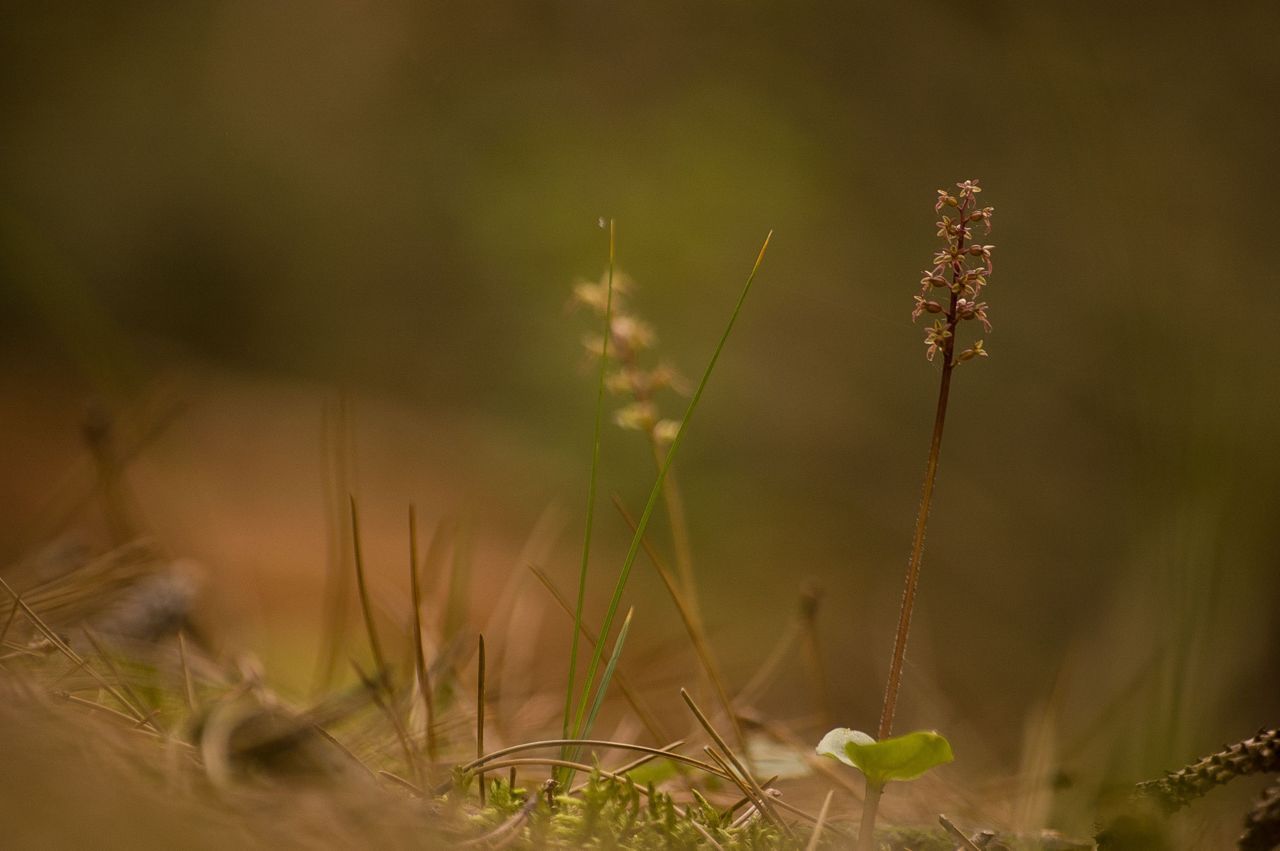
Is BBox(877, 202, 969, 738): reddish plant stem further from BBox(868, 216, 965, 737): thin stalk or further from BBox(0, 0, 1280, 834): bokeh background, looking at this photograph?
BBox(0, 0, 1280, 834): bokeh background

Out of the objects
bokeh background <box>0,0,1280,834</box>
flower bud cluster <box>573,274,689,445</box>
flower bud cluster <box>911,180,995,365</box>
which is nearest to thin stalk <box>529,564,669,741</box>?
flower bud cluster <box>573,274,689,445</box>

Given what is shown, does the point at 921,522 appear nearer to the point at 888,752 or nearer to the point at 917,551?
the point at 917,551

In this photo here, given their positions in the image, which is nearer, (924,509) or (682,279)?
(924,509)

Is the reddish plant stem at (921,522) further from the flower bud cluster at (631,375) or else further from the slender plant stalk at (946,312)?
the flower bud cluster at (631,375)

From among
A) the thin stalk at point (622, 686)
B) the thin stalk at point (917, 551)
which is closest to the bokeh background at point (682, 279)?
the thin stalk at point (622, 686)

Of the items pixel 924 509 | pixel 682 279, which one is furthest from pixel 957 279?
pixel 682 279
